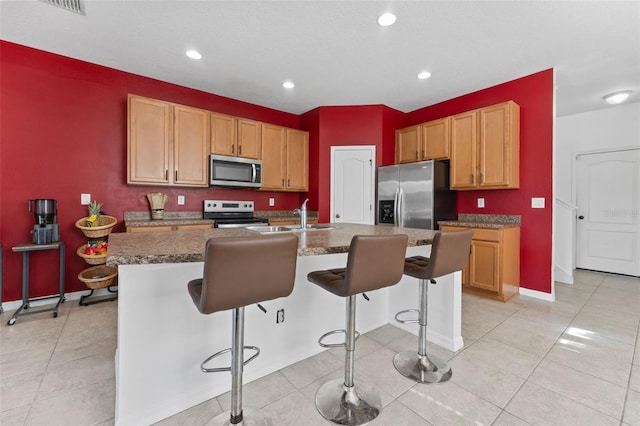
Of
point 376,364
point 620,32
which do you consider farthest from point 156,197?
point 620,32

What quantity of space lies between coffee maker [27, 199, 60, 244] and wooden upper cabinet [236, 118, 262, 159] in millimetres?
2116

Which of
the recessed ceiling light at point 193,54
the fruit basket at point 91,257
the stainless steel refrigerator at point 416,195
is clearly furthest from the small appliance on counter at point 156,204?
the stainless steel refrigerator at point 416,195

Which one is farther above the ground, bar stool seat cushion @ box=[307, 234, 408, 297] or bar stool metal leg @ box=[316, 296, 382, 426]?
bar stool seat cushion @ box=[307, 234, 408, 297]

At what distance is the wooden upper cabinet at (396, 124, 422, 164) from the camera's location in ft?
14.0

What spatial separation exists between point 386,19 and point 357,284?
2323 millimetres

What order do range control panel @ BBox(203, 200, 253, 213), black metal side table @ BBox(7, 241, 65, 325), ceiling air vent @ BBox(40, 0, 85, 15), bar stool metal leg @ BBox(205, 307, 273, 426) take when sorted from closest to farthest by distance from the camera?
bar stool metal leg @ BBox(205, 307, 273, 426) → ceiling air vent @ BBox(40, 0, 85, 15) → black metal side table @ BBox(7, 241, 65, 325) → range control panel @ BBox(203, 200, 253, 213)

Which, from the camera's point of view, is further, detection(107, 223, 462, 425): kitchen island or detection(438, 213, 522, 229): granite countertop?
detection(438, 213, 522, 229): granite countertop

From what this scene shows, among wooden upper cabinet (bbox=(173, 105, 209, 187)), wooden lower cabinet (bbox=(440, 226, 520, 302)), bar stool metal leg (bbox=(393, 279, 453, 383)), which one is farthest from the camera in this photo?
wooden upper cabinet (bbox=(173, 105, 209, 187))

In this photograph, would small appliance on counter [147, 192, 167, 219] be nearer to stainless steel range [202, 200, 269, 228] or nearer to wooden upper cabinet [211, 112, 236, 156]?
stainless steel range [202, 200, 269, 228]

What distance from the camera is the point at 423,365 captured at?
6.01ft

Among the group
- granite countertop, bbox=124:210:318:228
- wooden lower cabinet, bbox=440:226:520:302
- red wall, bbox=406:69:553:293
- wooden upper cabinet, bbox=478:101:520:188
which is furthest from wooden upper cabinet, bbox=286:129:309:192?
red wall, bbox=406:69:553:293

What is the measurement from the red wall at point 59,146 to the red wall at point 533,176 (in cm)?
460

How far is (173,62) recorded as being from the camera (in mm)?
3129

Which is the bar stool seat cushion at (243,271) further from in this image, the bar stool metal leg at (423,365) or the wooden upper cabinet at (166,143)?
the wooden upper cabinet at (166,143)
